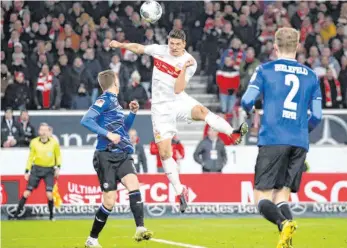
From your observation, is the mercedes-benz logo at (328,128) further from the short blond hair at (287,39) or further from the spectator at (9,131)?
the short blond hair at (287,39)

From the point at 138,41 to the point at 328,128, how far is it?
5.94 m

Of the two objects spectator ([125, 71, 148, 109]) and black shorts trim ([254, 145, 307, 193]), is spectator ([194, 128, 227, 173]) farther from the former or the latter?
black shorts trim ([254, 145, 307, 193])

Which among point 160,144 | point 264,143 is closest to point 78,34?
point 160,144

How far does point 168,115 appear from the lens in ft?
52.4

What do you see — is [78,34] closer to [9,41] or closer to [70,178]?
[9,41]

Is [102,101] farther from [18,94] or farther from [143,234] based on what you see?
[18,94]

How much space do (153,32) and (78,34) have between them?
7.10 feet

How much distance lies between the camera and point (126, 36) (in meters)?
29.1

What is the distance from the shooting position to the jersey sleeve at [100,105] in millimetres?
13859

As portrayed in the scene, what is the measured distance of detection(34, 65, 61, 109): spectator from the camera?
27.4 meters

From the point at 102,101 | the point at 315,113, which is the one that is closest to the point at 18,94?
the point at 102,101

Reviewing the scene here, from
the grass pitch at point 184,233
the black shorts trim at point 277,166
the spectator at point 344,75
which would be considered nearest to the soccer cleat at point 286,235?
the black shorts trim at point 277,166

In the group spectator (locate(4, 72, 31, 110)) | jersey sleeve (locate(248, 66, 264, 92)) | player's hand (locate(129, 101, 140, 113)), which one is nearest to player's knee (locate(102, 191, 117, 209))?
player's hand (locate(129, 101, 140, 113))

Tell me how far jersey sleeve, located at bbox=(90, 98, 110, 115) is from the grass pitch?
6.87 feet
